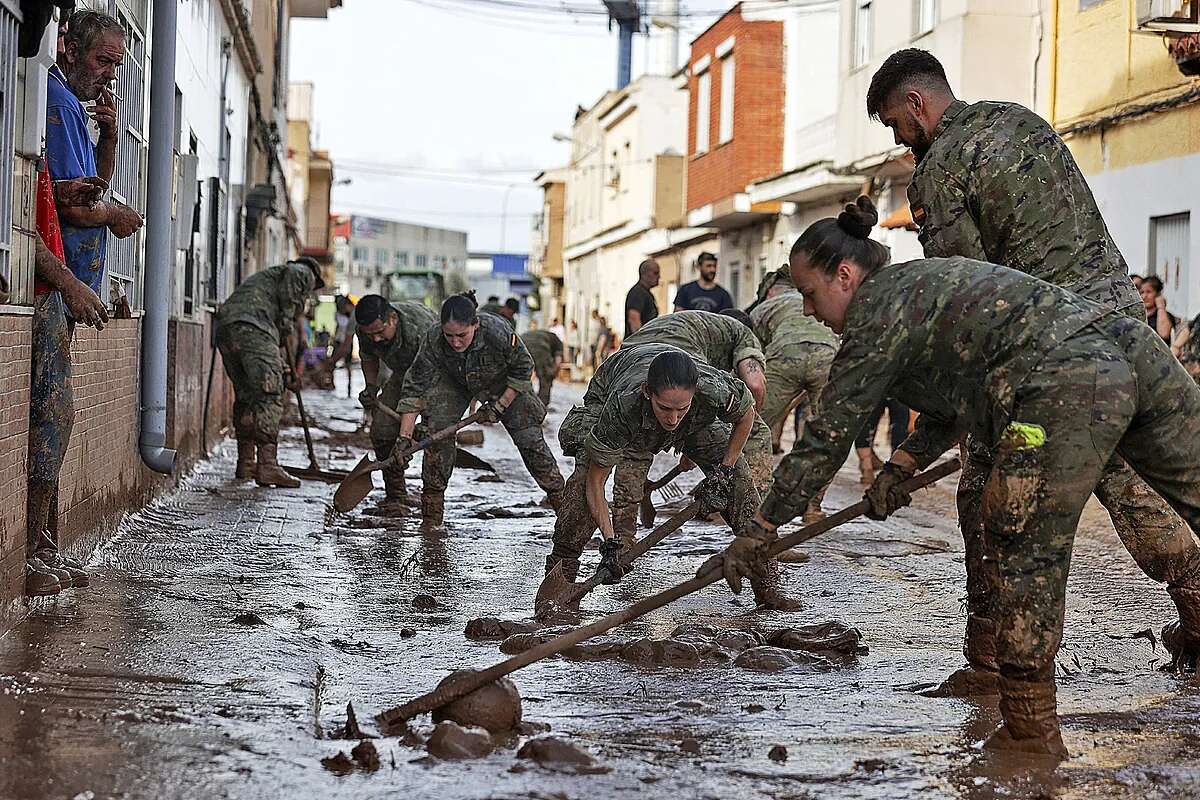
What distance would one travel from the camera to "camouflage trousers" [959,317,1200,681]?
155 inches

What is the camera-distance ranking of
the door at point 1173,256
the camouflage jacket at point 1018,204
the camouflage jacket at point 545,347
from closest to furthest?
the camouflage jacket at point 1018,204
the door at point 1173,256
the camouflage jacket at point 545,347

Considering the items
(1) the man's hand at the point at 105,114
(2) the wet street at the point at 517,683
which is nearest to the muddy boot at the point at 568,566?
(2) the wet street at the point at 517,683

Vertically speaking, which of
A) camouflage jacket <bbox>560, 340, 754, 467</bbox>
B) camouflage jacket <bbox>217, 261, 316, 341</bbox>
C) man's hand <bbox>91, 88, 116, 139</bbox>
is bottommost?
camouflage jacket <bbox>560, 340, 754, 467</bbox>

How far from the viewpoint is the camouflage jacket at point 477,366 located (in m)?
8.57

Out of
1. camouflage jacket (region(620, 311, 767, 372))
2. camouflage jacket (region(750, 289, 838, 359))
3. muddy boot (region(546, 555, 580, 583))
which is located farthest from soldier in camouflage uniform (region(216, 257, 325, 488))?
muddy boot (region(546, 555, 580, 583))

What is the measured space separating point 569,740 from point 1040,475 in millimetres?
1405

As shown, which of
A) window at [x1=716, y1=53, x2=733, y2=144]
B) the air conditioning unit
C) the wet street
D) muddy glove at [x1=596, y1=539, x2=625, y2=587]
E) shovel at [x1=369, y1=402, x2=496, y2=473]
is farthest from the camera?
window at [x1=716, y1=53, x2=733, y2=144]

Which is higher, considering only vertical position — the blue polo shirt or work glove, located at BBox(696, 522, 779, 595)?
the blue polo shirt

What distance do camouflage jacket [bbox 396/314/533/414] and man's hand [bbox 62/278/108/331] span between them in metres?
3.31

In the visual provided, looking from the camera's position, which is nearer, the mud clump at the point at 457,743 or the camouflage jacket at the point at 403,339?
the mud clump at the point at 457,743

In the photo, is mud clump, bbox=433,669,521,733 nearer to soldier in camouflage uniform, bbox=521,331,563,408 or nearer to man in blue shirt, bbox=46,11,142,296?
man in blue shirt, bbox=46,11,142,296

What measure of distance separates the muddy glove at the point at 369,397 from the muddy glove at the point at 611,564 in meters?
Result: 4.33

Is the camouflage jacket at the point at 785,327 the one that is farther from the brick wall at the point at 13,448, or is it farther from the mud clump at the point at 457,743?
the mud clump at the point at 457,743

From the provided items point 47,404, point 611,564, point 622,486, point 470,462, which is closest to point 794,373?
point 622,486
